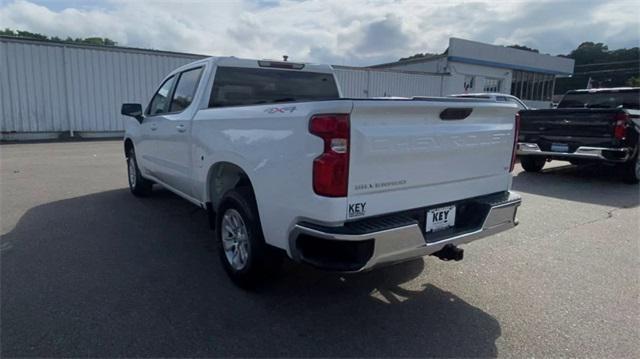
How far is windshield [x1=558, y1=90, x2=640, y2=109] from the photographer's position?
10.1 metres

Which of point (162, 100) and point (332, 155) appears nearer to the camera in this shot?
point (332, 155)

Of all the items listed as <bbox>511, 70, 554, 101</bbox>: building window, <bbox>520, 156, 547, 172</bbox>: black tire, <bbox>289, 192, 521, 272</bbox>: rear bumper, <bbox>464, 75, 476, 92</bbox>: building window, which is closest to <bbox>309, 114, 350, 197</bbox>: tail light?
<bbox>289, 192, 521, 272</bbox>: rear bumper

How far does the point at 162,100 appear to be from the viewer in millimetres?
5758

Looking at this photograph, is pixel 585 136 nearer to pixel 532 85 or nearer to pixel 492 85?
pixel 492 85

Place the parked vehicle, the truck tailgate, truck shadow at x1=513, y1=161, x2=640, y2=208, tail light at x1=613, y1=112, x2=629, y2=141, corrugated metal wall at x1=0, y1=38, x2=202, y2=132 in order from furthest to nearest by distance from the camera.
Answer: corrugated metal wall at x1=0, y1=38, x2=202, y2=132
tail light at x1=613, y1=112, x2=629, y2=141
truck shadow at x1=513, y1=161, x2=640, y2=208
the parked vehicle
the truck tailgate

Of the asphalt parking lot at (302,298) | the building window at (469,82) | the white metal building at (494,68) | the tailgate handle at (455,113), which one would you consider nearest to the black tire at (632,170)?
the asphalt parking lot at (302,298)

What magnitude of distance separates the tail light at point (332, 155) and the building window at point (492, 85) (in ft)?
105

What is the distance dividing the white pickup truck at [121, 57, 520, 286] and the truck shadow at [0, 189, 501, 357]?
0.41m

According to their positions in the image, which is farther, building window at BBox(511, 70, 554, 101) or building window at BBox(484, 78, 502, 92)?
building window at BBox(511, 70, 554, 101)

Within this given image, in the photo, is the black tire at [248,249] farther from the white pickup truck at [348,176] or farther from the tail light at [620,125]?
the tail light at [620,125]

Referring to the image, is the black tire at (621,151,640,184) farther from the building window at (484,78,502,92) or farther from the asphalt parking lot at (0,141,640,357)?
the building window at (484,78,502,92)

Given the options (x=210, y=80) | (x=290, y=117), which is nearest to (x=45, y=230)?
(x=210, y=80)

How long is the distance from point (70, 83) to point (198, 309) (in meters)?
16.3

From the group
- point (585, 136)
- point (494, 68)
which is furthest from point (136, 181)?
point (494, 68)
